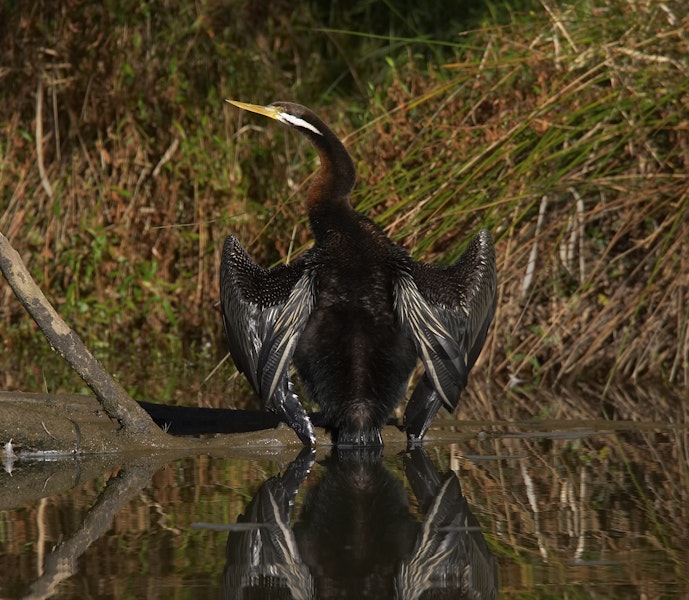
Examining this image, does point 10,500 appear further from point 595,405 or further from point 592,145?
point 592,145

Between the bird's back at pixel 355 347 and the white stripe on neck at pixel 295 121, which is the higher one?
the white stripe on neck at pixel 295 121

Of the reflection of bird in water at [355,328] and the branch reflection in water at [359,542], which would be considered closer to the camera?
the branch reflection in water at [359,542]

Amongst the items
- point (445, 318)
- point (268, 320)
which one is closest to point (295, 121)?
point (268, 320)

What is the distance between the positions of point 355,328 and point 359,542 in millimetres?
1758

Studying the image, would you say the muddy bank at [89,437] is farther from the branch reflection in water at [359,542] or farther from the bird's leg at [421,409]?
the branch reflection in water at [359,542]

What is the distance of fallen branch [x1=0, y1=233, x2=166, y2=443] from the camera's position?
5.00m

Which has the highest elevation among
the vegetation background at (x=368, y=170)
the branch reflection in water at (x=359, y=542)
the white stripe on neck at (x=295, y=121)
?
the white stripe on neck at (x=295, y=121)

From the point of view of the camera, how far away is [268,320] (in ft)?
17.8

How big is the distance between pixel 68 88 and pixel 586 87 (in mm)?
4550

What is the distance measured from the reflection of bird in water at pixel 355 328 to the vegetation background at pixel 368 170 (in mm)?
1036

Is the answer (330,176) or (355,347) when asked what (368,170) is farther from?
(355,347)

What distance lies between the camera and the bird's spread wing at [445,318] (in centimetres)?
A: 525

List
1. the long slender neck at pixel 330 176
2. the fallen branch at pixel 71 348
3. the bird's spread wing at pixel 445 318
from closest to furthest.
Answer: the fallen branch at pixel 71 348, the bird's spread wing at pixel 445 318, the long slender neck at pixel 330 176

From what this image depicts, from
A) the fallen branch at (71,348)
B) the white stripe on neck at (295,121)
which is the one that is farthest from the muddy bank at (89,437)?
the white stripe on neck at (295,121)
